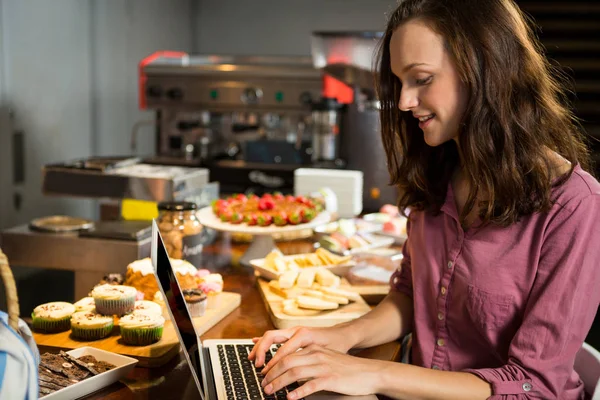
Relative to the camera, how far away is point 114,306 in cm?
171

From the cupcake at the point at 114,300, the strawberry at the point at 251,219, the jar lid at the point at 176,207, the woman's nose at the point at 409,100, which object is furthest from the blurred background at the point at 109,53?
the woman's nose at the point at 409,100

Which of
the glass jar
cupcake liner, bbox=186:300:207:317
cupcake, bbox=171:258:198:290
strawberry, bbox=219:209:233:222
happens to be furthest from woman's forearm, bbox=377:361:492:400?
strawberry, bbox=219:209:233:222

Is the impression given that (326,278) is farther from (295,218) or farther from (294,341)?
(294,341)

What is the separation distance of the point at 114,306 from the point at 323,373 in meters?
0.64

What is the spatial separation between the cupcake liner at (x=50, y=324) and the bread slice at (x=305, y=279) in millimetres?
664

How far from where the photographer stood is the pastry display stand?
2445 millimetres

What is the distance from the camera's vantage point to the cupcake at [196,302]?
1787 mm

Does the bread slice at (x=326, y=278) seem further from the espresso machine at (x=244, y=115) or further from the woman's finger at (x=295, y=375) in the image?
the espresso machine at (x=244, y=115)

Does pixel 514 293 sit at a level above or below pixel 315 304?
above

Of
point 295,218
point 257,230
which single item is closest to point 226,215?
point 257,230

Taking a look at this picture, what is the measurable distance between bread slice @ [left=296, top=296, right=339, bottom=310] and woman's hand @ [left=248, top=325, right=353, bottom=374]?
22cm

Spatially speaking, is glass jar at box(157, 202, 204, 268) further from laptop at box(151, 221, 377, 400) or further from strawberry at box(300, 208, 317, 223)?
laptop at box(151, 221, 377, 400)

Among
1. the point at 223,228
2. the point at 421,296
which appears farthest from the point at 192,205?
the point at 421,296

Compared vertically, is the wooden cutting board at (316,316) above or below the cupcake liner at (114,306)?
below
